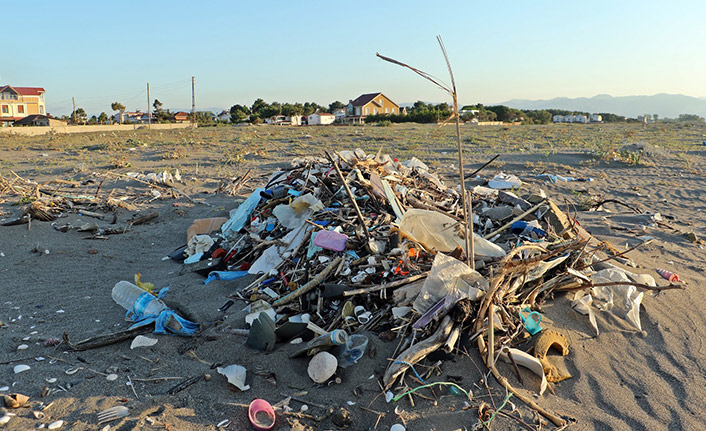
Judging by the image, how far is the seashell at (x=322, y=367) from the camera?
270 cm

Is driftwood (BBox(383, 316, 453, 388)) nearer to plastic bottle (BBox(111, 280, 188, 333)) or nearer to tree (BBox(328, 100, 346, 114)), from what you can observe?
plastic bottle (BBox(111, 280, 188, 333))

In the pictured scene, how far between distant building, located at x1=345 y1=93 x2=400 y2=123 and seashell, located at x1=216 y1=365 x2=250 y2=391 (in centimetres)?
3965

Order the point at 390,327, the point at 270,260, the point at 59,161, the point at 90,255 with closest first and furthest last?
the point at 390,327 → the point at 270,260 → the point at 90,255 → the point at 59,161

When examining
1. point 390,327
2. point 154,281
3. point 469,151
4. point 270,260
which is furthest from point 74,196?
point 469,151

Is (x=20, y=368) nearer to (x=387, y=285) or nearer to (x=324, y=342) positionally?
(x=324, y=342)

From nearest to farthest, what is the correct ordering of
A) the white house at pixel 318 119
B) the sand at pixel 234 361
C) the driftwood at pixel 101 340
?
the sand at pixel 234 361 → the driftwood at pixel 101 340 → the white house at pixel 318 119

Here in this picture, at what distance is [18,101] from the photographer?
45750 millimetres

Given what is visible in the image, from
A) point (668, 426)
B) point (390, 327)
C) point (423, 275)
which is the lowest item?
point (668, 426)

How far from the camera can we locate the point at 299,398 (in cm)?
257

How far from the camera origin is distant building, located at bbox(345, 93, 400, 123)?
4297cm

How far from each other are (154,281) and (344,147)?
34.5ft

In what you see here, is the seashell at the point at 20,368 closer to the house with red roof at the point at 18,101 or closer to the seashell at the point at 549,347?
the seashell at the point at 549,347

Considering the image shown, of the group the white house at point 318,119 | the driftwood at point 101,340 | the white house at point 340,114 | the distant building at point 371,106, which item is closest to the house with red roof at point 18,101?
the white house at point 318,119

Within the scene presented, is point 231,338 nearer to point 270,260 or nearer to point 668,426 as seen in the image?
point 270,260
